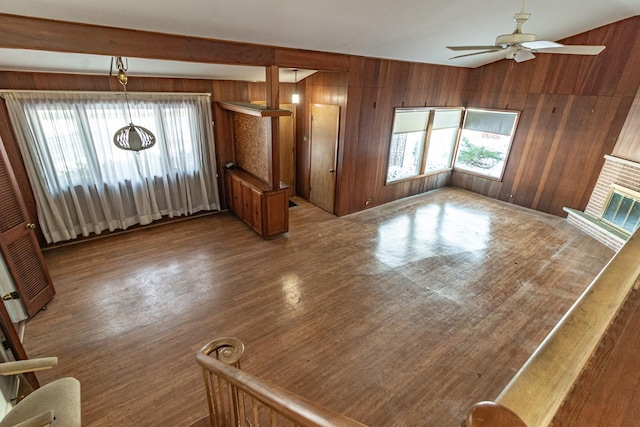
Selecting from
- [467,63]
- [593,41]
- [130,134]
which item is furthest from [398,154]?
[130,134]

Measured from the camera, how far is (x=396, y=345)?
9.82ft

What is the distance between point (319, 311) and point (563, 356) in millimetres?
2828

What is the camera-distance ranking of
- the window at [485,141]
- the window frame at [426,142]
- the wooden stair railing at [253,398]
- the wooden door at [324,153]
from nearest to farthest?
the wooden stair railing at [253,398], the wooden door at [324,153], the window frame at [426,142], the window at [485,141]

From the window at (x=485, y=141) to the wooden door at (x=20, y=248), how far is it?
8.34 meters

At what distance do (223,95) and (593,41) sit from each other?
21.8ft

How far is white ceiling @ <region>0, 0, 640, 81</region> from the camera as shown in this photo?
108 inches

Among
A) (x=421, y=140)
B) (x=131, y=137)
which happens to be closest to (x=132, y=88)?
(x=131, y=137)

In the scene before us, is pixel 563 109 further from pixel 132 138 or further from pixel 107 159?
pixel 107 159

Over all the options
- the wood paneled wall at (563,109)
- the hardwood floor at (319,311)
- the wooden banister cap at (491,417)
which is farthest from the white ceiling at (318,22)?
the wooden banister cap at (491,417)

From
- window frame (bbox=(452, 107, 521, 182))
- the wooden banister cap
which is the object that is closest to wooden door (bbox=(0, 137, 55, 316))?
the wooden banister cap

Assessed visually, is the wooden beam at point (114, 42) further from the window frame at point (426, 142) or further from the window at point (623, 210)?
the window at point (623, 210)

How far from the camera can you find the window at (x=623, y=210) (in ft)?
15.4

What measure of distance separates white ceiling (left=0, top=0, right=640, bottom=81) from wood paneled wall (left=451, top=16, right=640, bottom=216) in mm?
522

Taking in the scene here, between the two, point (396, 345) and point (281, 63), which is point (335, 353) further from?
point (281, 63)
